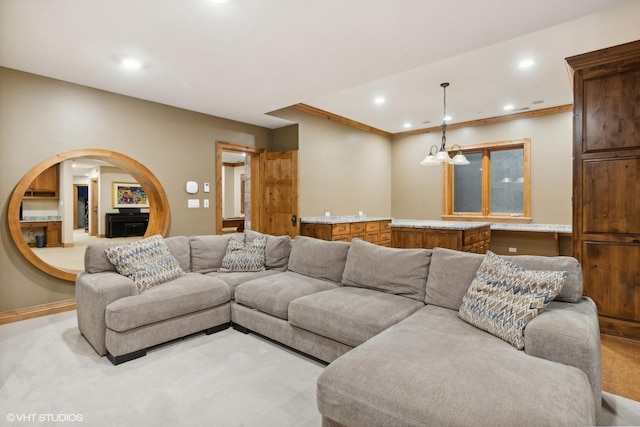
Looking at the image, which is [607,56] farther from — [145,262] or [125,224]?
[125,224]

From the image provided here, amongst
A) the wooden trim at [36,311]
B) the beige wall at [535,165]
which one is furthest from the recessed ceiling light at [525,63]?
the wooden trim at [36,311]

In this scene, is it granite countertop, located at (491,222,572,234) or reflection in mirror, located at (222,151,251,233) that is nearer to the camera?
granite countertop, located at (491,222,572,234)

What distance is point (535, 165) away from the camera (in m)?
5.72

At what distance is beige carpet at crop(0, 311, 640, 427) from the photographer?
188 centimetres

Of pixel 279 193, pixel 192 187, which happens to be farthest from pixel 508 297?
pixel 192 187

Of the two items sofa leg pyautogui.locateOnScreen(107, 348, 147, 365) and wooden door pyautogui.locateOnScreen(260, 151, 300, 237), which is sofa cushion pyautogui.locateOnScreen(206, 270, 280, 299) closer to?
sofa leg pyautogui.locateOnScreen(107, 348, 147, 365)

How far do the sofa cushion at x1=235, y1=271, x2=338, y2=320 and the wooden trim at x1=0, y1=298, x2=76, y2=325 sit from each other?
86.7 inches

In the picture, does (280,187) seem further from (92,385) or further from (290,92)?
(92,385)

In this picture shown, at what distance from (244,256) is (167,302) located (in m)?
1.05

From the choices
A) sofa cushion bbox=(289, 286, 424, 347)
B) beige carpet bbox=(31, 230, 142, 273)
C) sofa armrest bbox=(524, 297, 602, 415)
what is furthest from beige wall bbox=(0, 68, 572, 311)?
sofa armrest bbox=(524, 297, 602, 415)

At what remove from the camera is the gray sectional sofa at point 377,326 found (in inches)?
51.0

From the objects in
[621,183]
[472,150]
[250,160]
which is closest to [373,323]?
[621,183]

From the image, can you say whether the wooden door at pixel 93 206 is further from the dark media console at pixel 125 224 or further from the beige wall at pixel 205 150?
the beige wall at pixel 205 150

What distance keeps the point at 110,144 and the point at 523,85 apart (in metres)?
5.35
